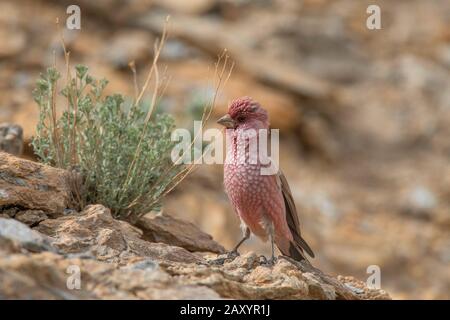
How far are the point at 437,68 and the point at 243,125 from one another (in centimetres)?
1110

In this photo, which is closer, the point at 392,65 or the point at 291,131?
the point at 291,131

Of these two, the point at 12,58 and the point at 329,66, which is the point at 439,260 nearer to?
the point at 329,66

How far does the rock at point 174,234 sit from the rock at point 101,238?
2.19ft

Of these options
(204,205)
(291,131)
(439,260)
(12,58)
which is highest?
(12,58)

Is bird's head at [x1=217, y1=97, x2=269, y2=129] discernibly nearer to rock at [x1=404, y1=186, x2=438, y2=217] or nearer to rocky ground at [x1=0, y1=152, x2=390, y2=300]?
rocky ground at [x1=0, y1=152, x2=390, y2=300]

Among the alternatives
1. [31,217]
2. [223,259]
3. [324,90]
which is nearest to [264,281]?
[223,259]

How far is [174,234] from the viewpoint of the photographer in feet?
21.1

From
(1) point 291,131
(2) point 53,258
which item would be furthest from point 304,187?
(2) point 53,258

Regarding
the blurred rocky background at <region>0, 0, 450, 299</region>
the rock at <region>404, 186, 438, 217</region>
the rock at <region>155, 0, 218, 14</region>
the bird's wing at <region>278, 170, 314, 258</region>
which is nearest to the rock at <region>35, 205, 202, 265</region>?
the bird's wing at <region>278, 170, 314, 258</region>

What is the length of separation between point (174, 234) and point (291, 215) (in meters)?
1.04

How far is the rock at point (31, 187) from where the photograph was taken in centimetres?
542

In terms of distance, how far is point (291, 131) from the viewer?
14.0 metres

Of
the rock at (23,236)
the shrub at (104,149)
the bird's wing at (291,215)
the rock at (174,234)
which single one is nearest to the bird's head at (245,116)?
the bird's wing at (291,215)

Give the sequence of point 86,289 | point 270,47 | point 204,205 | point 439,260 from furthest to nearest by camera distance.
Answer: point 270,47
point 439,260
point 204,205
point 86,289
